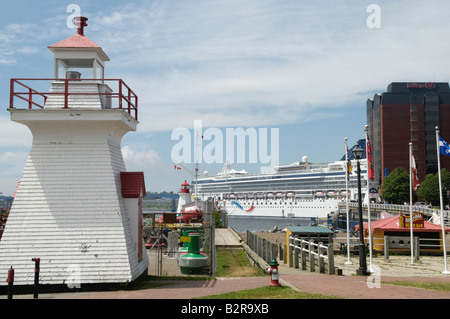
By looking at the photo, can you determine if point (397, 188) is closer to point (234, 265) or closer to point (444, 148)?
point (234, 265)

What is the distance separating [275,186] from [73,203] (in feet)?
367

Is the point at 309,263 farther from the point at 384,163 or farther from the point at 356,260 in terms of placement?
the point at 384,163

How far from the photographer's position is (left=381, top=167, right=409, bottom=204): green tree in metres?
79.8

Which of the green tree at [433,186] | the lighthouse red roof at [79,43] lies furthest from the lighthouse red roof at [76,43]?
the green tree at [433,186]

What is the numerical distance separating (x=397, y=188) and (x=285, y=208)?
36.2 metres

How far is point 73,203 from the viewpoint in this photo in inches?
463

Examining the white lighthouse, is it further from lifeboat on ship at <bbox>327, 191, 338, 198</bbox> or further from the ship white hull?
lifeboat on ship at <bbox>327, 191, 338, 198</bbox>

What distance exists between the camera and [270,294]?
9.62 m

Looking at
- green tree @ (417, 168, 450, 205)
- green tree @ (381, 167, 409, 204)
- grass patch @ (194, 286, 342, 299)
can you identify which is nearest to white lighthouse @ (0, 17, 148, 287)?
grass patch @ (194, 286, 342, 299)

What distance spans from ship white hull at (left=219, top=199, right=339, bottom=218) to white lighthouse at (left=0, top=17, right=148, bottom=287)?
86827 millimetres

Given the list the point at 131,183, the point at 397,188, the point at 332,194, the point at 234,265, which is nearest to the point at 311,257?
the point at 234,265

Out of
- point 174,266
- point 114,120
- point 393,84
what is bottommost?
point 174,266
